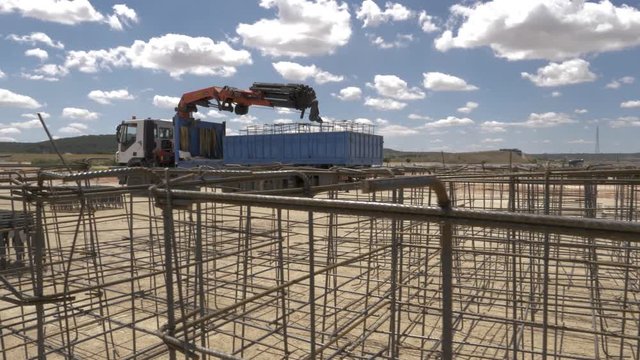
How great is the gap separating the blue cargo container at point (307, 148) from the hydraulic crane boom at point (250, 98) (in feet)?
5.23

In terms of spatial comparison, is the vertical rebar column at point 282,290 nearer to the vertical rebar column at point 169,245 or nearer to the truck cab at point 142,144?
the vertical rebar column at point 169,245

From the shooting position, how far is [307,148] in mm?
20141

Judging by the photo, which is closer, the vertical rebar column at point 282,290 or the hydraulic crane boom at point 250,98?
the vertical rebar column at point 282,290

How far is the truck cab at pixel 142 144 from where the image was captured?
20469mm

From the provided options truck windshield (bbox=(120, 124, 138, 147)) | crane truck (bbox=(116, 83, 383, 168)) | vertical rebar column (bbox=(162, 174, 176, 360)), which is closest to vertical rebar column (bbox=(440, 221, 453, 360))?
vertical rebar column (bbox=(162, 174, 176, 360))

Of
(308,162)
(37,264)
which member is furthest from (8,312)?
(308,162)

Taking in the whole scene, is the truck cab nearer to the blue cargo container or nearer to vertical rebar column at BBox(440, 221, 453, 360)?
the blue cargo container

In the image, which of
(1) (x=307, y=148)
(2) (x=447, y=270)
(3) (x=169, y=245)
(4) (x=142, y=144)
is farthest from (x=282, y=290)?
(4) (x=142, y=144)

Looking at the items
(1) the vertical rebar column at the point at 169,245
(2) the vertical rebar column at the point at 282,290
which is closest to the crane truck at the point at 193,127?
(2) the vertical rebar column at the point at 282,290

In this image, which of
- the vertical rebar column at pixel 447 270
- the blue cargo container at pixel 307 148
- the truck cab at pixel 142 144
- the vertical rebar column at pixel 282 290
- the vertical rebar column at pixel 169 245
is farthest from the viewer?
the truck cab at pixel 142 144

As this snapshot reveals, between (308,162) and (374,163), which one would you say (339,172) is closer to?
(308,162)

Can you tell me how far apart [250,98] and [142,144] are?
5.15 meters

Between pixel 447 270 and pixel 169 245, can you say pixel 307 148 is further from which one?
pixel 447 270

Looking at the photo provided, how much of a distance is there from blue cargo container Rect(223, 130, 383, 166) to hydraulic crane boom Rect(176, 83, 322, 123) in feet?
5.23
